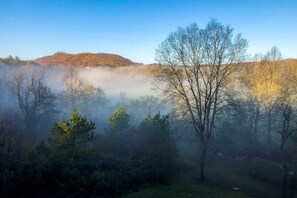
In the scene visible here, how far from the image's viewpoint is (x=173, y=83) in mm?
23344

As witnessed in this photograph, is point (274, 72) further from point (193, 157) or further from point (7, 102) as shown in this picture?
point (7, 102)

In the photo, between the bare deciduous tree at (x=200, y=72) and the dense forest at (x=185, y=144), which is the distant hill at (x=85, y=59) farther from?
the bare deciduous tree at (x=200, y=72)

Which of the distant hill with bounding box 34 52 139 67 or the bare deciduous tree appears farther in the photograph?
the distant hill with bounding box 34 52 139 67

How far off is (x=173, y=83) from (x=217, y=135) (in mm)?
18925

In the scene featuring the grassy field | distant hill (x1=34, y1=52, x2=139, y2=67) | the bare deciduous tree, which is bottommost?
the grassy field

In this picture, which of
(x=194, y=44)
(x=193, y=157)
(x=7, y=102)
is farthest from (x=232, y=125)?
(x=7, y=102)

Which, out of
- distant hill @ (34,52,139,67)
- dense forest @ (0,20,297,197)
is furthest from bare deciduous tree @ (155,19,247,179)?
distant hill @ (34,52,139,67)

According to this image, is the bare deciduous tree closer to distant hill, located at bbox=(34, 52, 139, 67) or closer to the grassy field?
the grassy field

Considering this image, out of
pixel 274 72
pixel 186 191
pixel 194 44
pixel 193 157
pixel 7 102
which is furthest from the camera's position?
pixel 7 102

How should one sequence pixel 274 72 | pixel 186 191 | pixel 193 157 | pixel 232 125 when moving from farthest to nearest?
pixel 232 125, pixel 193 157, pixel 274 72, pixel 186 191

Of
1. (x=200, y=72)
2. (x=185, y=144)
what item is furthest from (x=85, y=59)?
(x=200, y=72)

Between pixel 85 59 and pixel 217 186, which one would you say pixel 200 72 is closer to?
pixel 217 186

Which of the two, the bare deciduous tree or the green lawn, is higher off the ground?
the bare deciduous tree

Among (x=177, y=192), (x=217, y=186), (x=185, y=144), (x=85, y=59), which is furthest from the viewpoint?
(x=85, y=59)
